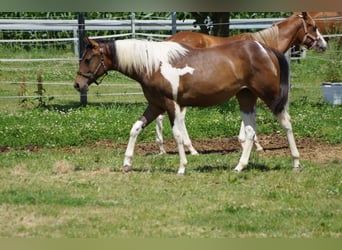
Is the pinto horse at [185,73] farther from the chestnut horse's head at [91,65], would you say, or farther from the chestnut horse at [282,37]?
the chestnut horse at [282,37]

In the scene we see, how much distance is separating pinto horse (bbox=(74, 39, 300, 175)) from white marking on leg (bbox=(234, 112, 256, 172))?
0.04ft

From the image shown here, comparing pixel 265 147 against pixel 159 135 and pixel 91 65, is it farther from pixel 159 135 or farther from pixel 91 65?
pixel 91 65

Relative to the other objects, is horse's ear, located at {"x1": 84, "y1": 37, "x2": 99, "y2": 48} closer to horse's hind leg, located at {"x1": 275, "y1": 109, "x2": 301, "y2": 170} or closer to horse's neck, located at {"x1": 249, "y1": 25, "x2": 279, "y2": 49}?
horse's hind leg, located at {"x1": 275, "y1": 109, "x2": 301, "y2": 170}

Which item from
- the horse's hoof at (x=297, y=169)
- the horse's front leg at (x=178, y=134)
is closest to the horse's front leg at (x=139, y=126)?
the horse's front leg at (x=178, y=134)

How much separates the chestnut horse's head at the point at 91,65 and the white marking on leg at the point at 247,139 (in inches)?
79.4

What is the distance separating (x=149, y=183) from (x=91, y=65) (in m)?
1.83

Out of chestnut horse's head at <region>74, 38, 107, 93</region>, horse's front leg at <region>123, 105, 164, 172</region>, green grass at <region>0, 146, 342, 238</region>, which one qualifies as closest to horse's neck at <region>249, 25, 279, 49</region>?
green grass at <region>0, 146, 342, 238</region>

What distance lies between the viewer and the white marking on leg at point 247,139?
34.8ft

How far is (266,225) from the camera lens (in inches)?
304

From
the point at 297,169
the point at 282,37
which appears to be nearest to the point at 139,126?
the point at 297,169

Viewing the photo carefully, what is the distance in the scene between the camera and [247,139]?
421 inches
